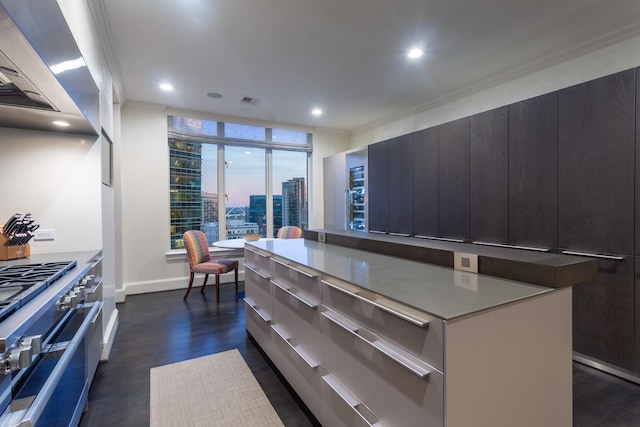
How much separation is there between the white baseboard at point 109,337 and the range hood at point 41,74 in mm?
1738

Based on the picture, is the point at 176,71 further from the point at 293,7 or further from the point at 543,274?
the point at 543,274

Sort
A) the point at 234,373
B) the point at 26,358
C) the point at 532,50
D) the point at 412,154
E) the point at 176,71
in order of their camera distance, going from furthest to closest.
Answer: the point at 412,154 → the point at 176,71 → the point at 532,50 → the point at 234,373 → the point at 26,358

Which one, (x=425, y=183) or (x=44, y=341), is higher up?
(x=425, y=183)

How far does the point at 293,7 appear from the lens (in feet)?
7.84

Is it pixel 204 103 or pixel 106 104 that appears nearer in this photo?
pixel 106 104

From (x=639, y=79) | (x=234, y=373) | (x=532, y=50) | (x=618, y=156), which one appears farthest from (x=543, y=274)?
(x=532, y=50)

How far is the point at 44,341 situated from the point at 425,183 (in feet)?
12.3

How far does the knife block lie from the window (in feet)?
9.61

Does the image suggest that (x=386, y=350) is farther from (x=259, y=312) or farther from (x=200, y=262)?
(x=200, y=262)

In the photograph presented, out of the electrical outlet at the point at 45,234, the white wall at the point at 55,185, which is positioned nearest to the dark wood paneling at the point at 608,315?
the white wall at the point at 55,185

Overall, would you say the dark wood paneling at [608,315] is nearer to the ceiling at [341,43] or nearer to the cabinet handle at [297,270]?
the ceiling at [341,43]

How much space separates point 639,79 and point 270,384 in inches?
134

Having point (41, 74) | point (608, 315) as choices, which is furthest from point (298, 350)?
point (608, 315)

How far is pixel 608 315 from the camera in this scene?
231 centimetres
